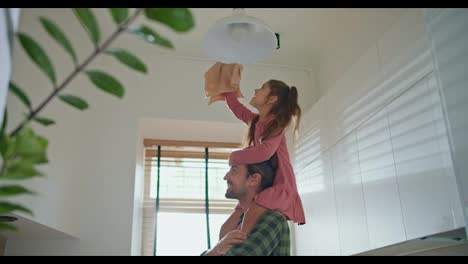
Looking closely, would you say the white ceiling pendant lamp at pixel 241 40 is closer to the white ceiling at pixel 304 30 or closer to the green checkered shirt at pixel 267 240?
the green checkered shirt at pixel 267 240

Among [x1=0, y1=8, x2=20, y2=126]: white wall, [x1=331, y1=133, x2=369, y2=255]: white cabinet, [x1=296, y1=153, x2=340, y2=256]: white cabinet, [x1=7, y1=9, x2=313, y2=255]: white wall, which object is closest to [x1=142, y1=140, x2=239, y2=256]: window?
[x1=7, y1=9, x2=313, y2=255]: white wall

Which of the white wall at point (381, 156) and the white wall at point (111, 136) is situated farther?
the white wall at point (111, 136)

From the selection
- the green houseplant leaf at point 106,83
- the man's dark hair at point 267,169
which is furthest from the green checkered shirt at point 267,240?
the green houseplant leaf at point 106,83

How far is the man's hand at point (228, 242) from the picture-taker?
144cm

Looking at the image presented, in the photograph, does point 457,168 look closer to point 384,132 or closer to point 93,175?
point 384,132

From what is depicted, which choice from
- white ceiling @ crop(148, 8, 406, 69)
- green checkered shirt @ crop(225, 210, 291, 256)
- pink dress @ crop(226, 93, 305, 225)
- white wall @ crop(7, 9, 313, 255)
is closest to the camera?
green checkered shirt @ crop(225, 210, 291, 256)

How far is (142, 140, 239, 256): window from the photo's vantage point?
7.42 feet

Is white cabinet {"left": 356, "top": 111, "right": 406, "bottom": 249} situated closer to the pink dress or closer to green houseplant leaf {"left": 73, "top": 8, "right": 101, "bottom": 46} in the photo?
the pink dress

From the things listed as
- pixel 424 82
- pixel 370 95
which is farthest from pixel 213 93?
pixel 424 82

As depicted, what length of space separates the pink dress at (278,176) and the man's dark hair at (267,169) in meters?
0.01

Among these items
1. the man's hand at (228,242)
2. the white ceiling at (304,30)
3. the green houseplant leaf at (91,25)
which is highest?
the white ceiling at (304,30)

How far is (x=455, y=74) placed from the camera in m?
1.31

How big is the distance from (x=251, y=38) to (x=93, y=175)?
1190 mm

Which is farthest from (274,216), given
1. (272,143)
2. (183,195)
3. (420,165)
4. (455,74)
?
(183,195)
